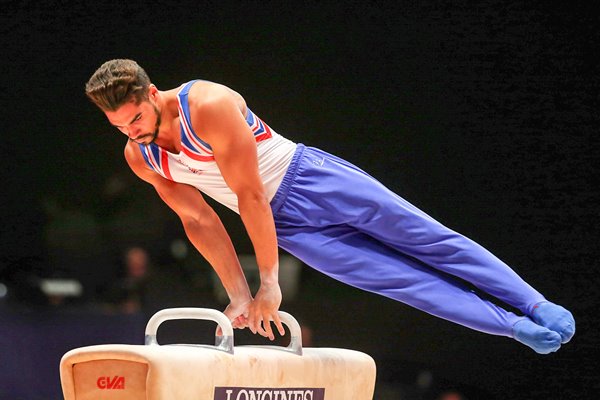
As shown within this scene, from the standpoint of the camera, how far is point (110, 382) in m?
2.61

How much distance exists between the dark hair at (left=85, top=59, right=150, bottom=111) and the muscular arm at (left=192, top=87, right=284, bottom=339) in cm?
24

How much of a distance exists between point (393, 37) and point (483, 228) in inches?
62.7

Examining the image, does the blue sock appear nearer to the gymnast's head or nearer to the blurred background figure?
the gymnast's head

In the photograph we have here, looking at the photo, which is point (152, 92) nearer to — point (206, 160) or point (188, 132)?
point (188, 132)

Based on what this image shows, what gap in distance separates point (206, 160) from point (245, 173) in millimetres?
235

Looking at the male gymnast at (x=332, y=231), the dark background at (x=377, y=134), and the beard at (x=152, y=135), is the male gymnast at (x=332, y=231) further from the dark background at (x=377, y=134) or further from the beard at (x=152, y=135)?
the dark background at (x=377, y=134)

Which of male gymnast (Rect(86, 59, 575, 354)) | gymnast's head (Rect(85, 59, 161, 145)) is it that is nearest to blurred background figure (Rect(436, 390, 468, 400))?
male gymnast (Rect(86, 59, 575, 354))

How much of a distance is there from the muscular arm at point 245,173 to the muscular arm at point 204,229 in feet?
1.02

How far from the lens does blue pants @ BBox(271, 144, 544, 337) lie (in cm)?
338

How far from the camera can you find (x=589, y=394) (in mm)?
6113

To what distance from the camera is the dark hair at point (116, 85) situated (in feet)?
9.75

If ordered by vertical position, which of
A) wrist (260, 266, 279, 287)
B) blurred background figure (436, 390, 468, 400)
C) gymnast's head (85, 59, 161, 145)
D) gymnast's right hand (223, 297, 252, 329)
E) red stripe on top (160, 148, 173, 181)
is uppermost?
gymnast's head (85, 59, 161, 145)

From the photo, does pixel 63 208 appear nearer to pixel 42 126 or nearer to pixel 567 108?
pixel 42 126

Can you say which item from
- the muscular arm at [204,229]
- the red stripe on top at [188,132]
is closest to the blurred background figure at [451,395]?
the muscular arm at [204,229]
